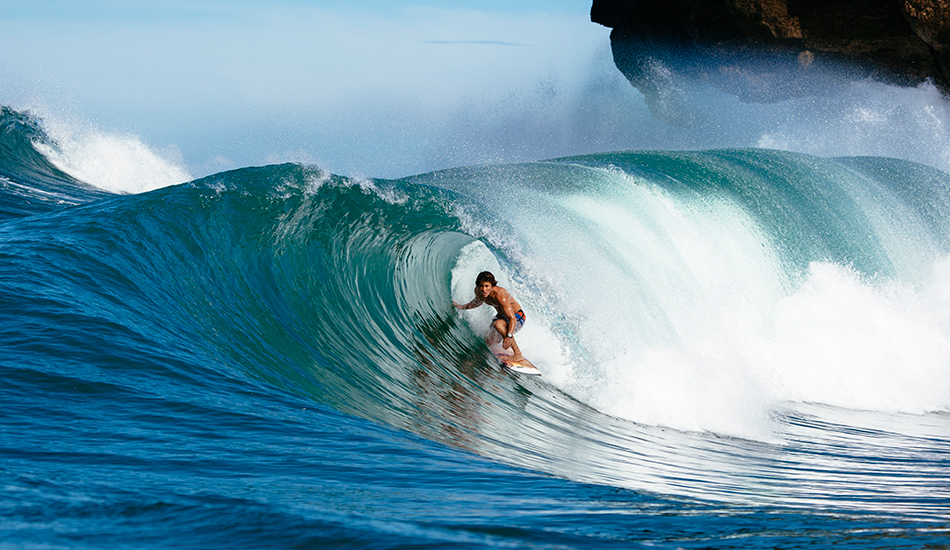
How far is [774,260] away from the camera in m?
9.40

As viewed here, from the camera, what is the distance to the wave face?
2.68 meters

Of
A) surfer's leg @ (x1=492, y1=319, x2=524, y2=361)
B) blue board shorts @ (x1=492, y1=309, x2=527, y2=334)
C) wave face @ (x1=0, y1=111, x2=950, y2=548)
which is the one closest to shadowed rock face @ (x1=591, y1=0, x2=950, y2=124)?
wave face @ (x1=0, y1=111, x2=950, y2=548)

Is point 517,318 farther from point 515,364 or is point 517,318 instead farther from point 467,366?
point 467,366

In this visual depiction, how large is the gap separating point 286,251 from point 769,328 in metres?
5.56

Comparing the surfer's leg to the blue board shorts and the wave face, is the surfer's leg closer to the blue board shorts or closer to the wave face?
the blue board shorts

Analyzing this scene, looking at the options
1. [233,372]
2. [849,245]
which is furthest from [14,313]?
[849,245]

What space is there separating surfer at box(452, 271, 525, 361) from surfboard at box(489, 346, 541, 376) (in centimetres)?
4

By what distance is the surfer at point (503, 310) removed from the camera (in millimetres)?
6129

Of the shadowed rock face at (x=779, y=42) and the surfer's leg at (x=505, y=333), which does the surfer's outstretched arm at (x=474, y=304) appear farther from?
the shadowed rock face at (x=779, y=42)

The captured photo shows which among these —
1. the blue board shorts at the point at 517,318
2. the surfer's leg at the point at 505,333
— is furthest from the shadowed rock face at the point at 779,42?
the surfer's leg at the point at 505,333

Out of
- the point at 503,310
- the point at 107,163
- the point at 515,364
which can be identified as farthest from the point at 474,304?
the point at 107,163

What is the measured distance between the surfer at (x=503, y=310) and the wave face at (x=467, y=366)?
0.82 feet

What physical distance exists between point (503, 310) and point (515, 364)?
469 millimetres

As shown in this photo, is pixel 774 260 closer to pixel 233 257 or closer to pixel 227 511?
pixel 233 257
